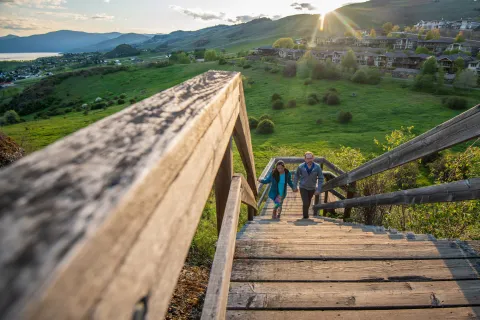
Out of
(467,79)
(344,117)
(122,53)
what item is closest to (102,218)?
(344,117)

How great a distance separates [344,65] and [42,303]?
5619 cm

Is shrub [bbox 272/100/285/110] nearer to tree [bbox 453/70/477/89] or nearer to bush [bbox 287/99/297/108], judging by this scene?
bush [bbox 287/99/297/108]

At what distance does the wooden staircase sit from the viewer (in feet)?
5.90

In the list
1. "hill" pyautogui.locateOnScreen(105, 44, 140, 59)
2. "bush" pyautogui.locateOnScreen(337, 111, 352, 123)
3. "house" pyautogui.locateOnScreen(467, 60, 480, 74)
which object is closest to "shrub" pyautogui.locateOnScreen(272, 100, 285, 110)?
"bush" pyautogui.locateOnScreen(337, 111, 352, 123)

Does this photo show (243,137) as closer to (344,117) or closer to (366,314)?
(366,314)

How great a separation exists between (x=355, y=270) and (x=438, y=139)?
3.87 ft

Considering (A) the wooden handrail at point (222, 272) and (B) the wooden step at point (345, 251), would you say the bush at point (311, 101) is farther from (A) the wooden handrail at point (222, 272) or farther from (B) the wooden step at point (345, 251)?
(A) the wooden handrail at point (222, 272)

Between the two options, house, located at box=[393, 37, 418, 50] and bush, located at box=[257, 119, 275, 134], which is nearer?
bush, located at box=[257, 119, 275, 134]

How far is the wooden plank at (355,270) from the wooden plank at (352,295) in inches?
2.2

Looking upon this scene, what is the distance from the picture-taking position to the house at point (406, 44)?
242 feet

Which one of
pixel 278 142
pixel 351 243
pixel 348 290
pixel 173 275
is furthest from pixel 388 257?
pixel 278 142

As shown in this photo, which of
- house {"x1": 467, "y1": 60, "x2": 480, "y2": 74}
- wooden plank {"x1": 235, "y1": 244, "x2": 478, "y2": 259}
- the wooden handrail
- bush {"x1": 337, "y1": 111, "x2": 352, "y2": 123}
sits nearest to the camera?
the wooden handrail

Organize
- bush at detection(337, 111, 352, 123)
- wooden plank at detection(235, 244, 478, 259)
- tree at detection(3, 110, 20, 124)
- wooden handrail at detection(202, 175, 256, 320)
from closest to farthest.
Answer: wooden handrail at detection(202, 175, 256, 320) → wooden plank at detection(235, 244, 478, 259) → bush at detection(337, 111, 352, 123) → tree at detection(3, 110, 20, 124)

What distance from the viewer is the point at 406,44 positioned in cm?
7569
